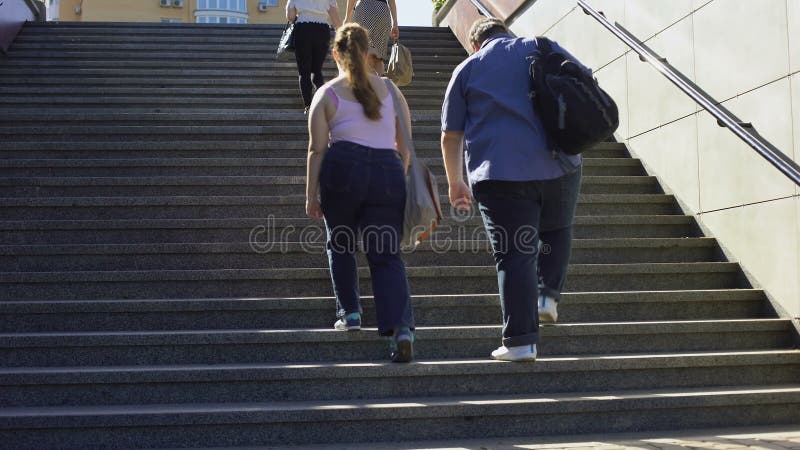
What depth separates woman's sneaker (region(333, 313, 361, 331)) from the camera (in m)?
5.16

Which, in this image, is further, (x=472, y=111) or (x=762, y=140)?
(x=762, y=140)

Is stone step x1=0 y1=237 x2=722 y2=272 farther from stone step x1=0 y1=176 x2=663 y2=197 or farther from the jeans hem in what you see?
the jeans hem

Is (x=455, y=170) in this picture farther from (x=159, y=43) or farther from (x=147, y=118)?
(x=159, y=43)

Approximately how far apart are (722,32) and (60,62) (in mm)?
6932

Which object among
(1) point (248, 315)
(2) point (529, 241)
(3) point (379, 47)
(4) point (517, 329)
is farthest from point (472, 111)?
(3) point (379, 47)

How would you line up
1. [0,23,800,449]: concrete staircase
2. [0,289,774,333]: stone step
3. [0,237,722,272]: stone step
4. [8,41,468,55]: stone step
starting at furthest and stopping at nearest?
1. [8,41,468,55]: stone step
2. [0,237,722,272]: stone step
3. [0,289,774,333]: stone step
4. [0,23,800,449]: concrete staircase

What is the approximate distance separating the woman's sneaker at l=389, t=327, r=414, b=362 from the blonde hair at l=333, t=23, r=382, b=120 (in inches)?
41.7

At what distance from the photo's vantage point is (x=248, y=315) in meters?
5.46

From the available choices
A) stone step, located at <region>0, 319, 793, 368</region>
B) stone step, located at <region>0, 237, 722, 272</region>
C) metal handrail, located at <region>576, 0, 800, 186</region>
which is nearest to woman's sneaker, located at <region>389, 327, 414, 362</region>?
stone step, located at <region>0, 319, 793, 368</region>

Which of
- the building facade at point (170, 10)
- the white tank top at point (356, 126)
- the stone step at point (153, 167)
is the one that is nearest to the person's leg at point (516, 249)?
the white tank top at point (356, 126)

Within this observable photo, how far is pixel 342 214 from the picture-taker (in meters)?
5.09

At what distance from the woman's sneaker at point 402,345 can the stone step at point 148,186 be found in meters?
2.40

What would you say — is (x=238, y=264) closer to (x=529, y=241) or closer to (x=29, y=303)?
(x=29, y=303)

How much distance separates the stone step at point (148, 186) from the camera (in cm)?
706
